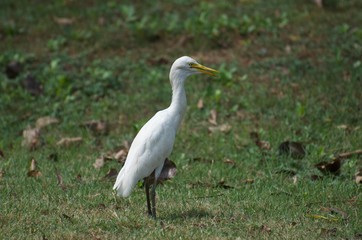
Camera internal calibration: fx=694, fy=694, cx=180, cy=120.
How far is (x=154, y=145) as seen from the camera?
612cm

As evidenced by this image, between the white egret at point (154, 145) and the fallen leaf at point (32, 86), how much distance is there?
14.6 feet

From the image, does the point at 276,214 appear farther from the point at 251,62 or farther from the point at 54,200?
the point at 251,62

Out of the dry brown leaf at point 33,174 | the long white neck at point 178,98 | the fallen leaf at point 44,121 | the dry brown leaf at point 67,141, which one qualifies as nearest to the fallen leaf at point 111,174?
the dry brown leaf at point 33,174

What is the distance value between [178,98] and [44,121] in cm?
366

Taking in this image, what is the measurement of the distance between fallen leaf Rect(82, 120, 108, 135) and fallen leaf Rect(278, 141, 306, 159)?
8.20 ft

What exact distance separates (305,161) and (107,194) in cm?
237

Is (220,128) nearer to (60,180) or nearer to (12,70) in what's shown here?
(60,180)

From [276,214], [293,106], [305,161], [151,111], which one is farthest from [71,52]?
[276,214]

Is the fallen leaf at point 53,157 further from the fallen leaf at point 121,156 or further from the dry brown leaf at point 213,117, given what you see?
the dry brown leaf at point 213,117

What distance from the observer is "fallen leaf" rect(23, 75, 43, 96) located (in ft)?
33.9

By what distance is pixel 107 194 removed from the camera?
6.68m

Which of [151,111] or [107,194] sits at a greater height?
[107,194]

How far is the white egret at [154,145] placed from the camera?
19.8ft

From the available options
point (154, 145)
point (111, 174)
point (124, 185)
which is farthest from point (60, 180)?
point (154, 145)
